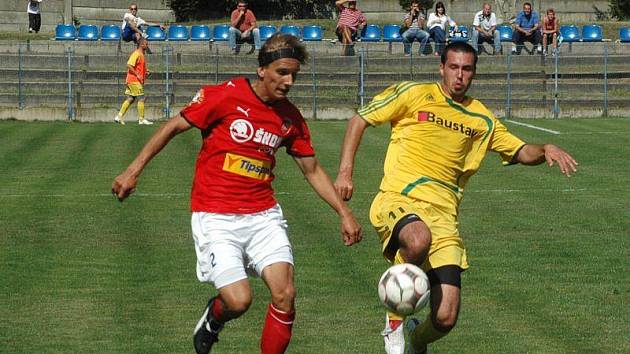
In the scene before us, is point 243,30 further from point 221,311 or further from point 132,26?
point 221,311

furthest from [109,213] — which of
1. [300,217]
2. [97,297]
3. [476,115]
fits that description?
[476,115]

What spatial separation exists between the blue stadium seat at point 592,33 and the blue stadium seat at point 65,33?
16.6 m

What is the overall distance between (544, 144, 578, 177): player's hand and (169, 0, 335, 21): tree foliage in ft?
130

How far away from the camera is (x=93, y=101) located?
121 ft

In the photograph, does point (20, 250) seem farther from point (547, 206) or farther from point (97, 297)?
point (547, 206)

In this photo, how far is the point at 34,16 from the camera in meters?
44.0

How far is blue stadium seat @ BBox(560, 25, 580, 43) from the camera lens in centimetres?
4147

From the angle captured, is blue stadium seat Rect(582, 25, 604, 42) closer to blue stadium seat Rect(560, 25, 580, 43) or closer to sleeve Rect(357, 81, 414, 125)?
blue stadium seat Rect(560, 25, 580, 43)

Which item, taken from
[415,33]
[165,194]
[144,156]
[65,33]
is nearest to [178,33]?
[65,33]

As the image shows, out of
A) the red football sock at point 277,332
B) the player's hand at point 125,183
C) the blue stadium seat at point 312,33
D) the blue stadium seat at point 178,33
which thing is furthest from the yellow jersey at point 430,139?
the blue stadium seat at point 178,33

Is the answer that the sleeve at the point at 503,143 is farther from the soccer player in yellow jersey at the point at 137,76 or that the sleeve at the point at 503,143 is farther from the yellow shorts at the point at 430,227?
the soccer player in yellow jersey at the point at 137,76

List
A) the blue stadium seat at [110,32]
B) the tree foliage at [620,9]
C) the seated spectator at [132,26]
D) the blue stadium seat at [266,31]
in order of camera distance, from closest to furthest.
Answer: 1. the seated spectator at [132,26]
2. the blue stadium seat at [266,31]
3. the blue stadium seat at [110,32]
4. the tree foliage at [620,9]

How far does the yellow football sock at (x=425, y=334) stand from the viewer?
841 centimetres

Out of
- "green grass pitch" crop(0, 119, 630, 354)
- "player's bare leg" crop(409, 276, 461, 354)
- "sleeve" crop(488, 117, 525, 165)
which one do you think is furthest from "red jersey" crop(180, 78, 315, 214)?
"sleeve" crop(488, 117, 525, 165)
